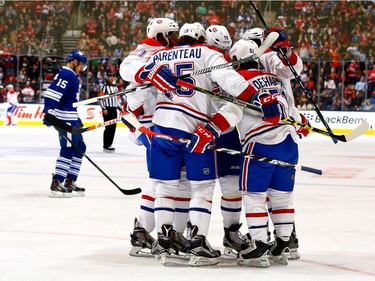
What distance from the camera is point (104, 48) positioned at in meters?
22.1

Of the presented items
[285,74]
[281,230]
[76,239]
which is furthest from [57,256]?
[285,74]

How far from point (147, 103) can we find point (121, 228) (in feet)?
3.87

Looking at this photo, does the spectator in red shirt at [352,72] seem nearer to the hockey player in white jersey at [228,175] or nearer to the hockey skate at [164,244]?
the hockey player in white jersey at [228,175]

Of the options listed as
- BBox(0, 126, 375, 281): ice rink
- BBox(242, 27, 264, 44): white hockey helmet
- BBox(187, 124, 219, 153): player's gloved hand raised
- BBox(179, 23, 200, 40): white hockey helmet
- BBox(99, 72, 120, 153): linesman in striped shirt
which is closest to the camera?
BBox(0, 126, 375, 281): ice rink

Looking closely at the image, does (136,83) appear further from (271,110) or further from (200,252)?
(200,252)

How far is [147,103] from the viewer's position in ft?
17.6

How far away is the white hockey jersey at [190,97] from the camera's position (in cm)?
477

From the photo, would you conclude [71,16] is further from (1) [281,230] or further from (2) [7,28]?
(1) [281,230]

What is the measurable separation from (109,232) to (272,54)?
1789mm

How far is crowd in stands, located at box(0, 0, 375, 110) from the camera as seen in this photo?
1880 centimetres

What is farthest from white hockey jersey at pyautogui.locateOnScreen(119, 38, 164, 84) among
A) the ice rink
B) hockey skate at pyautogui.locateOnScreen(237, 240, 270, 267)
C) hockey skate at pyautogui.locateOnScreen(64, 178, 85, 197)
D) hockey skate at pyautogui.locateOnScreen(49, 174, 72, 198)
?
hockey skate at pyautogui.locateOnScreen(64, 178, 85, 197)

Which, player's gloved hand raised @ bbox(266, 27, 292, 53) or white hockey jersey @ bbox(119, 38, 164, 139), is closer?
player's gloved hand raised @ bbox(266, 27, 292, 53)

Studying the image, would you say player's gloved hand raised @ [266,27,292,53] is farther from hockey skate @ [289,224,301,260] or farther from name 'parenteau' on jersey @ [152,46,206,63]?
hockey skate @ [289,224,301,260]

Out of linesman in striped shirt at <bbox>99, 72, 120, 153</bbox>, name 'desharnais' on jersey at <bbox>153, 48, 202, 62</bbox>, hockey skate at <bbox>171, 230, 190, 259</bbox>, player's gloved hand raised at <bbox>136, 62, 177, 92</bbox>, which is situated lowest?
linesman in striped shirt at <bbox>99, 72, 120, 153</bbox>
